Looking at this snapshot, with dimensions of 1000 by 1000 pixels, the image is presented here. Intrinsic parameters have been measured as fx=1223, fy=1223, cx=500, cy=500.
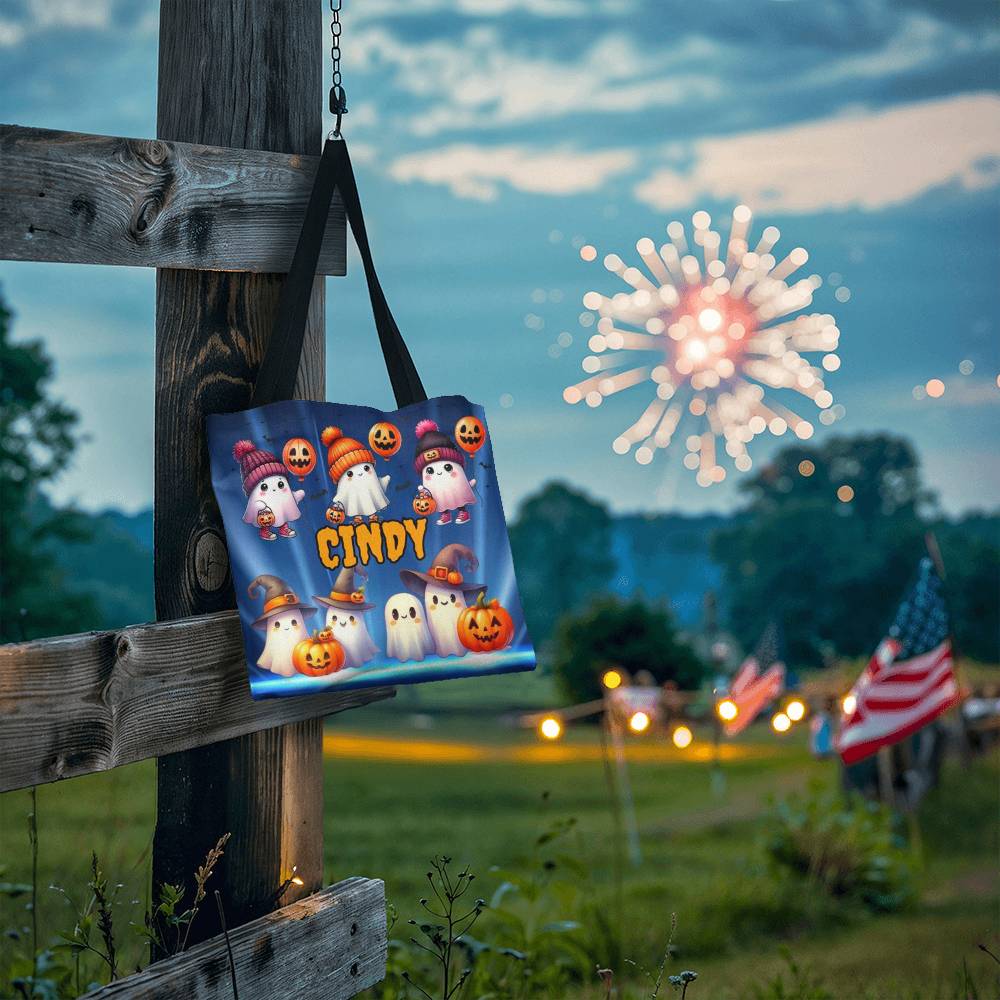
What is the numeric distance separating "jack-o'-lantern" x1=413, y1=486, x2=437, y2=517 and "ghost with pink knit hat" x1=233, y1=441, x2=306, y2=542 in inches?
11.5

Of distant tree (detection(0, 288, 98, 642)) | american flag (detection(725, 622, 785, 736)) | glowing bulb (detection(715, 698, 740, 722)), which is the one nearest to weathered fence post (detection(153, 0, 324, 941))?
glowing bulb (detection(715, 698, 740, 722))

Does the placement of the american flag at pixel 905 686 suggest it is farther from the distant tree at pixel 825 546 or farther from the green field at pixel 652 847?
the distant tree at pixel 825 546

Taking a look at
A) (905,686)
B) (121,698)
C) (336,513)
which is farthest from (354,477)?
(905,686)

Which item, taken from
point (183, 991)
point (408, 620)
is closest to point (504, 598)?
point (408, 620)

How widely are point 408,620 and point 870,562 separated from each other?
25.8 m

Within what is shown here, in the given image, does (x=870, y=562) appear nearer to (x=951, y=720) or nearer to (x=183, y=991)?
(x=951, y=720)

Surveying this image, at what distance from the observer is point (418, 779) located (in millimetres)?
17953

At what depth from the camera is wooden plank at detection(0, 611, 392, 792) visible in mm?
2256

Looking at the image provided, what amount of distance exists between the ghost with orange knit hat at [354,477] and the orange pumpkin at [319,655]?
0.28 meters

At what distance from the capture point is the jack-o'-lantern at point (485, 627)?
9.46ft

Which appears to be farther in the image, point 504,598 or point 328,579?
point 504,598

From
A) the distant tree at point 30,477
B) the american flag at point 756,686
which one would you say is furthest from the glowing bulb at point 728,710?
the distant tree at point 30,477

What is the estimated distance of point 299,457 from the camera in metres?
2.74

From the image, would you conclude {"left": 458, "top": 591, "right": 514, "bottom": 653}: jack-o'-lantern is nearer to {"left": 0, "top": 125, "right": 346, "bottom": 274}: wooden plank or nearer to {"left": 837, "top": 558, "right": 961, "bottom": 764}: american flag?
{"left": 0, "top": 125, "right": 346, "bottom": 274}: wooden plank
